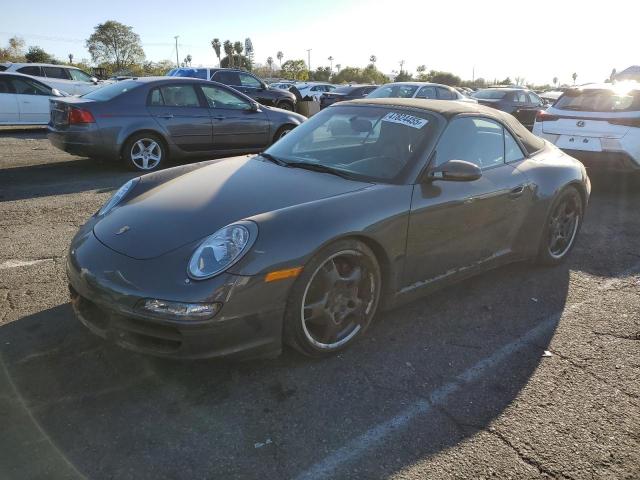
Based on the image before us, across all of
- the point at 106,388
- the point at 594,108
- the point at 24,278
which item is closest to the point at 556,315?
the point at 106,388

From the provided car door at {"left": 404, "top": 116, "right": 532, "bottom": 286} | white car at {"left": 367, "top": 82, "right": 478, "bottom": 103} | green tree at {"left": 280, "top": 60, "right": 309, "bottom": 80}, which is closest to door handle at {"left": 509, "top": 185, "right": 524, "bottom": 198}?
car door at {"left": 404, "top": 116, "right": 532, "bottom": 286}

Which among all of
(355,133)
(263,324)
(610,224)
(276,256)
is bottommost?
(610,224)

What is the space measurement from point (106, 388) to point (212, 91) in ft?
22.0

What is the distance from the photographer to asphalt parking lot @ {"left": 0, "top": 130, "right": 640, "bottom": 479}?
2232 millimetres

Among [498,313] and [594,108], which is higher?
[594,108]

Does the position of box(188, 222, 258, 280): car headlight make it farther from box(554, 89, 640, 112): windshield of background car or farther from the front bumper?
box(554, 89, 640, 112): windshield of background car

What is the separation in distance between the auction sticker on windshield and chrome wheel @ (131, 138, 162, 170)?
5126 millimetres

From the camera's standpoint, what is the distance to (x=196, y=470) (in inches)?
84.7

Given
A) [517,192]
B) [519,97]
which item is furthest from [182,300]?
[519,97]

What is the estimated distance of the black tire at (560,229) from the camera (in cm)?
439

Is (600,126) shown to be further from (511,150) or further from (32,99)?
(32,99)

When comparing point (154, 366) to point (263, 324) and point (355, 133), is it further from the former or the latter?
point (355, 133)

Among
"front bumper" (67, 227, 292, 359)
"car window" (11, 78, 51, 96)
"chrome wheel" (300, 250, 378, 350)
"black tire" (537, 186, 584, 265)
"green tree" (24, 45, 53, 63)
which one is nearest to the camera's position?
"front bumper" (67, 227, 292, 359)

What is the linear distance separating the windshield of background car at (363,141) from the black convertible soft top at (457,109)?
0.09 m
